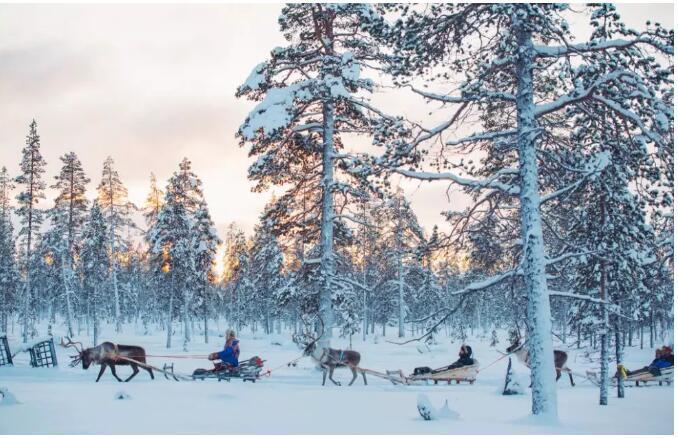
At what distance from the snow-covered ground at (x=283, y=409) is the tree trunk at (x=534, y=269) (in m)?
0.60

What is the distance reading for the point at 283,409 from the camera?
1139cm

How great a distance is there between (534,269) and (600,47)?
417 centimetres

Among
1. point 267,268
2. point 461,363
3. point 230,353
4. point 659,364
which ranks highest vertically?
point 267,268

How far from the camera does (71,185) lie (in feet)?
142

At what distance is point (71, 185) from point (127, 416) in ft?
125

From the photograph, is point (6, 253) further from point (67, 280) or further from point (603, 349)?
point (603, 349)

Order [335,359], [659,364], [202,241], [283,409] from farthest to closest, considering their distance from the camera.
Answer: [202,241] → [659,364] → [335,359] → [283,409]

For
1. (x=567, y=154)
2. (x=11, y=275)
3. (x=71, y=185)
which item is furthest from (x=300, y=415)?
(x=11, y=275)

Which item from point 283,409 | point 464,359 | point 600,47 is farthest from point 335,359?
point 600,47

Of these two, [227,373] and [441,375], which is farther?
[441,375]

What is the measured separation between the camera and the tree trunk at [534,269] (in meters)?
10.3

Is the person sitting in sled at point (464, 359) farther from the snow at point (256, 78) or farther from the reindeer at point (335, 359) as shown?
the snow at point (256, 78)

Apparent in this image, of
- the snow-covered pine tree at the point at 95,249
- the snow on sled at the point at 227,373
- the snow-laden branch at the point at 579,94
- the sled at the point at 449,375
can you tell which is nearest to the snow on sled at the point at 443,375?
the sled at the point at 449,375

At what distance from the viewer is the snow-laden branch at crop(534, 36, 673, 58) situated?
31.0 ft
